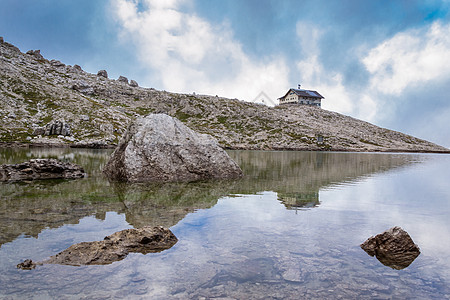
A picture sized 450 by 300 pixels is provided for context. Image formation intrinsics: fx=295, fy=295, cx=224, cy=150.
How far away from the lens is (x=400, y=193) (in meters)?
21.8

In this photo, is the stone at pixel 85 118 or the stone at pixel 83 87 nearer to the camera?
the stone at pixel 85 118

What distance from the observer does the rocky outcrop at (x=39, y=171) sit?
24430 mm

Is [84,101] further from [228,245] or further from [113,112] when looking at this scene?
[228,245]

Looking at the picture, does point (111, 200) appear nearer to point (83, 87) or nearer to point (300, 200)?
point (300, 200)

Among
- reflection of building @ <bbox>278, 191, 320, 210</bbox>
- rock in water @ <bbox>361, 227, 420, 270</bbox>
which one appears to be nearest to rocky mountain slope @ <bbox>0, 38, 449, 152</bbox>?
reflection of building @ <bbox>278, 191, 320, 210</bbox>

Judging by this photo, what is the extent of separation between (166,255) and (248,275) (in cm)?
265

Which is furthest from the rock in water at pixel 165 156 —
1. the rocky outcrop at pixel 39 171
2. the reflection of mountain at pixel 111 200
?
the rocky outcrop at pixel 39 171

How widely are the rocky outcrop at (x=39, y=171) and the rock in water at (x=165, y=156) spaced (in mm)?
3075

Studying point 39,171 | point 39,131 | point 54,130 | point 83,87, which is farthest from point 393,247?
point 83,87

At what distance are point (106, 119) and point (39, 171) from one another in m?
112

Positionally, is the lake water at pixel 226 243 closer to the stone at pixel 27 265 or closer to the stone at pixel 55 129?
the stone at pixel 27 265

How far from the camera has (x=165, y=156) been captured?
2600 centimetres

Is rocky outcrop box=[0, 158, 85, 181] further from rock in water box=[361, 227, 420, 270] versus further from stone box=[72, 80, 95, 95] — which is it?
stone box=[72, 80, 95, 95]

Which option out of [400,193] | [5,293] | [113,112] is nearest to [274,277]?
[5,293]
